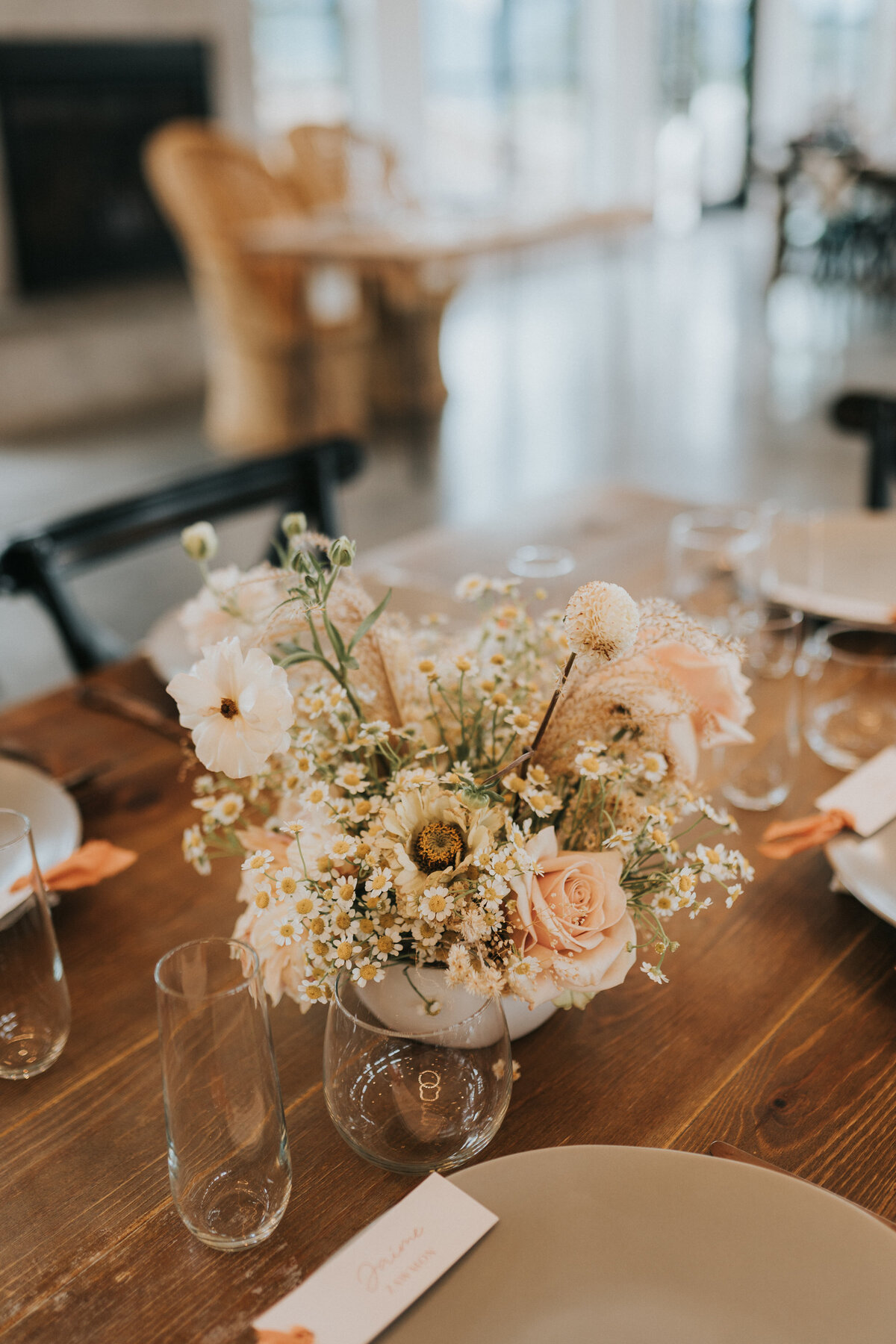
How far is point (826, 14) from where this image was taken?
10883mm

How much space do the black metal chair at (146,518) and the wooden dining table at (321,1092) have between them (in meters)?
0.53

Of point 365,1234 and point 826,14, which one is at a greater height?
Result: point 826,14

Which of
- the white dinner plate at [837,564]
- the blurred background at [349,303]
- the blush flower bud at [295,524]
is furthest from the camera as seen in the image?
the blurred background at [349,303]

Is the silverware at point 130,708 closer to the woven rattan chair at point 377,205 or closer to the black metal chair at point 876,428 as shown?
the black metal chair at point 876,428

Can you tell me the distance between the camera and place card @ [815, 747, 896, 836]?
969 millimetres

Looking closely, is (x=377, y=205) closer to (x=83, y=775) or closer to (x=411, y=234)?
(x=411, y=234)

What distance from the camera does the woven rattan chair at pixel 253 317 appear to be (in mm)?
4730

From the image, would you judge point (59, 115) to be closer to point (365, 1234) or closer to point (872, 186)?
point (872, 186)

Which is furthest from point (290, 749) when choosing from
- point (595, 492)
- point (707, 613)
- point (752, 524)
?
point (595, 492)

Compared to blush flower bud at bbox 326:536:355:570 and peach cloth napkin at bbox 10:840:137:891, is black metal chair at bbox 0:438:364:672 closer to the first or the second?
peach cloth napkin at bbox 10:840:137:891

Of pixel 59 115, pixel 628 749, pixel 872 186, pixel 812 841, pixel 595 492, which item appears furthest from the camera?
pixel 872 186

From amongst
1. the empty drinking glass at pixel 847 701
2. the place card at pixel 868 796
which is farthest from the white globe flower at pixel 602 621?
the empty drinking glass at pixel 847 701

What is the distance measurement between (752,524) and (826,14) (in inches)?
452

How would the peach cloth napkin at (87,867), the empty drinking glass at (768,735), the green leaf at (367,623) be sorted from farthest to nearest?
the empty drinking glass at (768,735) < the peach cloth napkin at (87,867) < the green leaf at (367,623)
